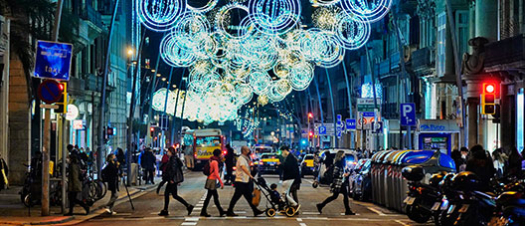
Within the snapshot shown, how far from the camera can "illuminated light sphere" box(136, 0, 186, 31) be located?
85.1 feet

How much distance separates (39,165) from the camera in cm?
2830

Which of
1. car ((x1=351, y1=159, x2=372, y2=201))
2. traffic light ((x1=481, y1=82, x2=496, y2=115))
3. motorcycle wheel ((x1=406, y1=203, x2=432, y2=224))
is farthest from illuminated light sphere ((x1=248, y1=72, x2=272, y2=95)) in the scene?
motorcycle wheel ((x1=406, y1=203, x2=432, y2=224))

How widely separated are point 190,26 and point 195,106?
3361cm

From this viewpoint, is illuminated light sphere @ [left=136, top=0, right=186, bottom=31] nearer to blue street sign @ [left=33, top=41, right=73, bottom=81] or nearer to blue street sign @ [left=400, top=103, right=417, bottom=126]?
blue street sign @ [left=33, top=41, right=73, bottom=81]

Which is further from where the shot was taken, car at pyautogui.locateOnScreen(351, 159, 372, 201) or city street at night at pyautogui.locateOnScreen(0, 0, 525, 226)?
car at pyautogui.locateOnScreen(351, 159, 372, 201)

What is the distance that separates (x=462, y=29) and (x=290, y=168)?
82.5 ft

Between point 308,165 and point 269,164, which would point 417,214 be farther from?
point 269,164

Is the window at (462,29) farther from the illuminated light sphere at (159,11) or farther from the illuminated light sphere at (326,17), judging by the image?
the illuminated light sphere at (159,11)

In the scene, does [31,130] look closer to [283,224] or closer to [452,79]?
[452,79]

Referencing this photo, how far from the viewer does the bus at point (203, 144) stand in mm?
73188

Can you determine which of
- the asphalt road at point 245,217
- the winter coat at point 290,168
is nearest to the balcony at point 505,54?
the asphalt road at point 245,217

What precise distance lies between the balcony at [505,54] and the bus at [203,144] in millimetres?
35703

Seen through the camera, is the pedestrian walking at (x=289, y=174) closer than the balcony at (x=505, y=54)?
Yes

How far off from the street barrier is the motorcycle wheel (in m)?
2.26
